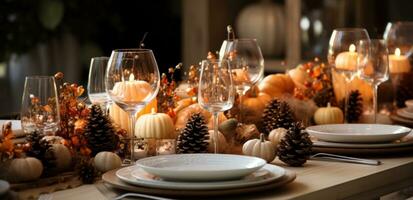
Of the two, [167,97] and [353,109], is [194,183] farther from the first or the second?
[353,109]

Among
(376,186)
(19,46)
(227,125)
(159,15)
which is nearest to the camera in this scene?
(376,186)

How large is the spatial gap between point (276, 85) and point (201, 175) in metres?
0.84

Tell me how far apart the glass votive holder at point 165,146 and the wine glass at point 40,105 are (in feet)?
0.58

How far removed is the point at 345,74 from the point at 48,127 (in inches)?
29.0

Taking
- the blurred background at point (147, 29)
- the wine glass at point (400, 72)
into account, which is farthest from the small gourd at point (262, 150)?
the blurred background at point (147, 29)

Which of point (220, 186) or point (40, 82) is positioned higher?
point (40, 82)

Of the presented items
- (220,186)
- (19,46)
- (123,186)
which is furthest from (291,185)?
(19,46)

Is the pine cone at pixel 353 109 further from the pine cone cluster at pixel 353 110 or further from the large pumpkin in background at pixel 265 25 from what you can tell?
the large pumpkin in background at pixel 265 25

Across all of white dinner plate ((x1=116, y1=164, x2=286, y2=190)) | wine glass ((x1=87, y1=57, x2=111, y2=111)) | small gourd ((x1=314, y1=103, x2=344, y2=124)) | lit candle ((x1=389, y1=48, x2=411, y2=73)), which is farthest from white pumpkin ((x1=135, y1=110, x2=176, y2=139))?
lit candle ((x1=389, y1=48, x2=411, y2=73))

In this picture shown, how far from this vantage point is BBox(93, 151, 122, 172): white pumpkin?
4.24ft

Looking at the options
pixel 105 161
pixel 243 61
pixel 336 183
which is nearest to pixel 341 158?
pixel 336 183

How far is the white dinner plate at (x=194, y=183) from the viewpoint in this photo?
3.67 feet

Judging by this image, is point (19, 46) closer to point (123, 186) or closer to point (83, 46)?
point (83, 46)

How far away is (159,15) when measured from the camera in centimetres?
416
